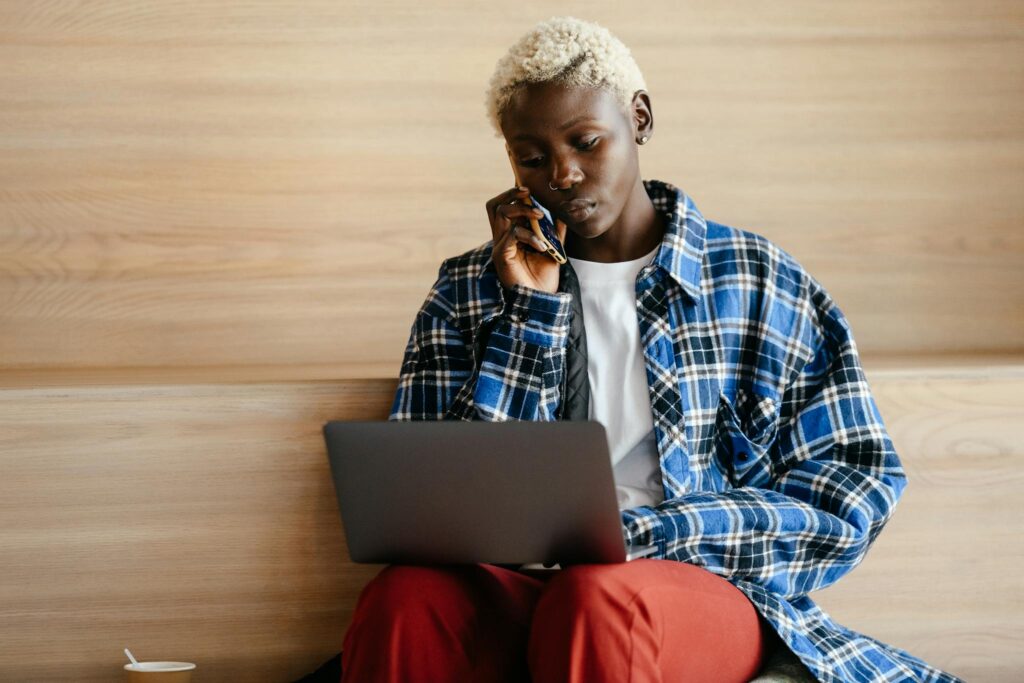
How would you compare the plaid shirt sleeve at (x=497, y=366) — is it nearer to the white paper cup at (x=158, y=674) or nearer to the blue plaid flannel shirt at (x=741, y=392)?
the blue plaid flannel shirt at (x=741, y=392)

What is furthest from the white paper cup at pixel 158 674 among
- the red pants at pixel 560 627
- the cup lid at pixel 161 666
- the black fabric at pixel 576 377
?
the black fabric at pixel 576 377

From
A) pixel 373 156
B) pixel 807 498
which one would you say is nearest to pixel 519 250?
pixel 807 498

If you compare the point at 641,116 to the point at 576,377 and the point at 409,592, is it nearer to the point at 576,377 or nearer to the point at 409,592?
the point at 576,377

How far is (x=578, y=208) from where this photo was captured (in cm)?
116

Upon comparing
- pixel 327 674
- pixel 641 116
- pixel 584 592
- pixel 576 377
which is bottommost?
pixel 327 674

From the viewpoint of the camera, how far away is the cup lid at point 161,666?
3.99ft

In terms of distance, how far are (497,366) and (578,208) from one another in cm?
20

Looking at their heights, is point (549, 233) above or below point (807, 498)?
above

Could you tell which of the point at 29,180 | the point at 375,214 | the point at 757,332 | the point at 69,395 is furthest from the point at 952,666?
the point at 29,180

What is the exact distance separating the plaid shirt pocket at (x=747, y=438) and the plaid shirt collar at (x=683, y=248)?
0.44 feet

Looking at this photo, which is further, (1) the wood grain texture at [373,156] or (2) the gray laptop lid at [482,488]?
(1) the wood grain texture at [373,156]

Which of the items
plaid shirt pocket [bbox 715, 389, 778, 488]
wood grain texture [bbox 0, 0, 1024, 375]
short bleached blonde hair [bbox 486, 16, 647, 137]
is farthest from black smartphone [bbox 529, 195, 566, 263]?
wood grain texture [bbox 0, 0, 1024, 375]

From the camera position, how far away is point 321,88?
1.63 m

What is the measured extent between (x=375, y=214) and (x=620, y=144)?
60 centimetres
